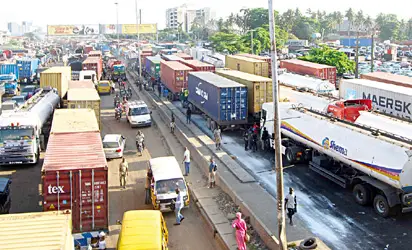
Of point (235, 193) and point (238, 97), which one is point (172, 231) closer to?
point (235, 193)

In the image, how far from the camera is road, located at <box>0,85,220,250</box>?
15.7 m

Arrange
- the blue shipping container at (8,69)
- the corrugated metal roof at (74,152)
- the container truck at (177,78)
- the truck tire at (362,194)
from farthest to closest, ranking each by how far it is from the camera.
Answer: the blue shipping container at (8,69) < the container truck at (177,78) < the truck tire at (362,194) < the corrugated metal roof at (74,152)

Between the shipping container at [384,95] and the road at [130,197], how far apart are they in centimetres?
1308

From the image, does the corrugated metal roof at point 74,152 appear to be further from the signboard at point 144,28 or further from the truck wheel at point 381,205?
the signboard at point 144,28

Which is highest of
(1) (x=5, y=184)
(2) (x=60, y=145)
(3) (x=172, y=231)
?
(2) (x=60, y=145)

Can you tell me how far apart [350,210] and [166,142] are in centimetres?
1469

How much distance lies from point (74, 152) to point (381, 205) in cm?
1090

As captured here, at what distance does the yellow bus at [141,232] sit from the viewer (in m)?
12.1

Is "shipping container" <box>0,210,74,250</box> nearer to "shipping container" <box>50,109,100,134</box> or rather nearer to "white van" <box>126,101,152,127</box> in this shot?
"shipping container" <box>50,109,100,134</box>

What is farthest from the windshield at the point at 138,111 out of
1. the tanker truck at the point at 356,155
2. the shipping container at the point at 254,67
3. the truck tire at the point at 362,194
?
the truck tire at the point at 362,194

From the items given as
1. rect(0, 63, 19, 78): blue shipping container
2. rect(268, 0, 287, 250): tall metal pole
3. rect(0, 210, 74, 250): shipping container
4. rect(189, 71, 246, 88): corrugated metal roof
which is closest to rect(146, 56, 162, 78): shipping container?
rect(0, 63, 19, 78): blue shipping container

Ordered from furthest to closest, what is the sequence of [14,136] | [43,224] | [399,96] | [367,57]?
[367,57]
[399,96]
[14,136]
[43,224]

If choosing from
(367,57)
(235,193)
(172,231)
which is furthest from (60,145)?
(367,57)

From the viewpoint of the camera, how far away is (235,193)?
18.2 meters
